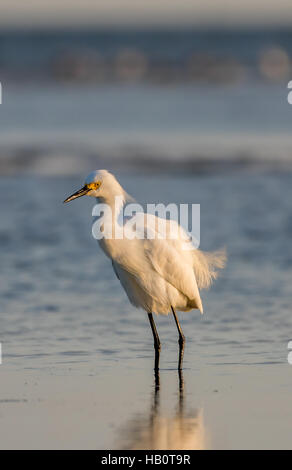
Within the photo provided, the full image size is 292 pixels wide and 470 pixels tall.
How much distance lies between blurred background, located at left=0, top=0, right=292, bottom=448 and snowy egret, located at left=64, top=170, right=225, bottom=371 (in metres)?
0.36

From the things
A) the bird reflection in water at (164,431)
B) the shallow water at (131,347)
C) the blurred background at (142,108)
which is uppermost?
the blurred background at (142,108)

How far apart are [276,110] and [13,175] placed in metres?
9.10

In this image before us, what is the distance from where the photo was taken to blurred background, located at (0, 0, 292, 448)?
725cm

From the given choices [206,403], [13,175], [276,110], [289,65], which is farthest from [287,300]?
[289,65]

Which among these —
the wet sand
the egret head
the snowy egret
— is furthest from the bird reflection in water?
the egret head

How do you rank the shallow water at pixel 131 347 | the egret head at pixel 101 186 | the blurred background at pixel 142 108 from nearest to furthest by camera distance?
1. the shallow water at pixel 131 347
2. the egret head at pixel 101 186
3. the blurred background at pixel 142 108

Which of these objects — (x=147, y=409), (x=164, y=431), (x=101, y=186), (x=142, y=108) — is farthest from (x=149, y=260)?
(x=142, y=108)

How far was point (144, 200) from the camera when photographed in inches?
567

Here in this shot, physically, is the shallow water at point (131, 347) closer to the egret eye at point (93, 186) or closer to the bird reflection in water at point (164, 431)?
the bird reflection in water at point (164, 431)

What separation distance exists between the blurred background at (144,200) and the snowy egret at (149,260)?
357 millimetres

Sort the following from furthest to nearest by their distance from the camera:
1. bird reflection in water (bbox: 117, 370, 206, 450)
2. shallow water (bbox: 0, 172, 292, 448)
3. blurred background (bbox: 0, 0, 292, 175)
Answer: blurred background (bbox: 0, 0, 292, 175) < shallow water (bbox: 0, 172, 292, 448) < bird reflection in water (bbox: 117, 370, 206, 450)

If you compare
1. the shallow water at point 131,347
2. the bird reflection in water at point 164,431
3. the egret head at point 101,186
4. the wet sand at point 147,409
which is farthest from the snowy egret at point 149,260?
the bird reflection in water at point 164,431

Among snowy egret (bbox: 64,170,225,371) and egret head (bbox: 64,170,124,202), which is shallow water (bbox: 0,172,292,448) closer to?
snowy egret (bbox: 64,170,225,371)

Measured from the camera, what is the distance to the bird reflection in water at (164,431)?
17.2ft
